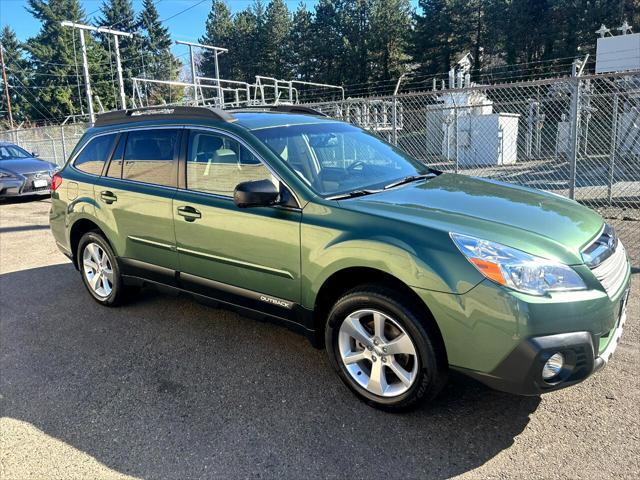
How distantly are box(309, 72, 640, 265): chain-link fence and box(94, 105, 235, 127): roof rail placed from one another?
4.46m

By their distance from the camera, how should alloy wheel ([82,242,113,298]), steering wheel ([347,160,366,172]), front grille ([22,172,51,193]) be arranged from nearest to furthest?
steering wheel ([347,160,366,172]) < alloy wheel ([82,242,113,298]) < front grille ([22,172,51,193])

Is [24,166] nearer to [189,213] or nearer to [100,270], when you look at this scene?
[100,270]

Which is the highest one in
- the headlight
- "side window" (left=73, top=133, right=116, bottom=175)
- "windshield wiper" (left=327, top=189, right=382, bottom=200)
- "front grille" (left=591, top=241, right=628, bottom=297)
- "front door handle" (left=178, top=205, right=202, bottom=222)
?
"side window" (left=73, top=133, right=116, bottom=175)

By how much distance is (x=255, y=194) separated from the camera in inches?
122

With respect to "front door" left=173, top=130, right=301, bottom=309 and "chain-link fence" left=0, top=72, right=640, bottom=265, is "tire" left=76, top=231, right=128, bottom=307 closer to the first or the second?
"front door" left=173, top=130, right=301, bottom=309

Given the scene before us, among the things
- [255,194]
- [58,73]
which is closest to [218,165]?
[255,194]

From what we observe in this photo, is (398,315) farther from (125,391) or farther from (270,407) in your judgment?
(125,391)

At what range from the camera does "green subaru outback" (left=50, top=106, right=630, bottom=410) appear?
2510 mm

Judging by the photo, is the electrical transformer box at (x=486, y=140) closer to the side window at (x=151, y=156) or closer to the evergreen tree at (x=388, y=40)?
the side window at (x=151, y=156)

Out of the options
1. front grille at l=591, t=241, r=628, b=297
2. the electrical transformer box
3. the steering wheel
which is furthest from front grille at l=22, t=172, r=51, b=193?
the electrical transformer box

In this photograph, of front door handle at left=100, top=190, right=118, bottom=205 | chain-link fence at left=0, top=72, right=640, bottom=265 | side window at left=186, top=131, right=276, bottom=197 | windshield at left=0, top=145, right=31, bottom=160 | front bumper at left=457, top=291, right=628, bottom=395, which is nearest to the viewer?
front bumper at left=457, top=291, right=628, bottom=395

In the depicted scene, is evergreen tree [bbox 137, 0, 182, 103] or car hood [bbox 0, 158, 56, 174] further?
evergreen tree [bbox 137, 0, 182, 103]

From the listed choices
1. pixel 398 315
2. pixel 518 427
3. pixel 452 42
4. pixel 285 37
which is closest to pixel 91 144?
pixel 398 315

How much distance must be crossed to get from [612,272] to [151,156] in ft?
11.5
